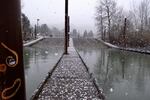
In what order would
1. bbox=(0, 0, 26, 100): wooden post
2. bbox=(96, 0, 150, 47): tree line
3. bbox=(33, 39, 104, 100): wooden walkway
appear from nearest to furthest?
bbox=(0, 0, 26, 100): wooden post, bbox=(33, 39, 104, 100): wooden walkway, bbox=(96, 0, 150, 47): tree line

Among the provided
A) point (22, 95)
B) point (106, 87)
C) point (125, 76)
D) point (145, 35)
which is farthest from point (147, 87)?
point (145, 35)

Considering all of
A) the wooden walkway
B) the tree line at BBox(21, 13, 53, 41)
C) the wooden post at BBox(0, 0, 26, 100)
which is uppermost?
the tree line at BBox(21, 13, 53, 41)

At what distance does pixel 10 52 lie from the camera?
74.8 inches

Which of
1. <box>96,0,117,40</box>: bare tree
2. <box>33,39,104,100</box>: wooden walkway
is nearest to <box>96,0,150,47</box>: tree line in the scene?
<box>96,0,117,40</box>: bare tree

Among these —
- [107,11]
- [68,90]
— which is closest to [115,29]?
[107,11]

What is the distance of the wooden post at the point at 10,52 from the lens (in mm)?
1856

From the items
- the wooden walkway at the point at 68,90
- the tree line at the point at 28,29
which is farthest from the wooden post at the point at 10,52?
the tree line at the point at 28,29

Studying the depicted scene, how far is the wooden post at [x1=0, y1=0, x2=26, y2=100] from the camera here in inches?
73.1

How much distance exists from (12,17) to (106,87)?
11.8 metres

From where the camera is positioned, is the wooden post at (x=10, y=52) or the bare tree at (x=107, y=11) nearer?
the wooden post at (x=10, y=52)

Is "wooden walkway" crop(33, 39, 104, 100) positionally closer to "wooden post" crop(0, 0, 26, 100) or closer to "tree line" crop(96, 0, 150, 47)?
"wooden post" crop(0, 0, 26, 100)

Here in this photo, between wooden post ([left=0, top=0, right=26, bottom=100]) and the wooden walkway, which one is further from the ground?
wooden post ([left=0, top=0, right=26, bottom=100])

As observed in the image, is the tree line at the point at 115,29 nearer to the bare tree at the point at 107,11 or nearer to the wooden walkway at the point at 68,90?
the bare tree at the point at 107,11

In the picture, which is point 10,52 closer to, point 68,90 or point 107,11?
point 68,90
